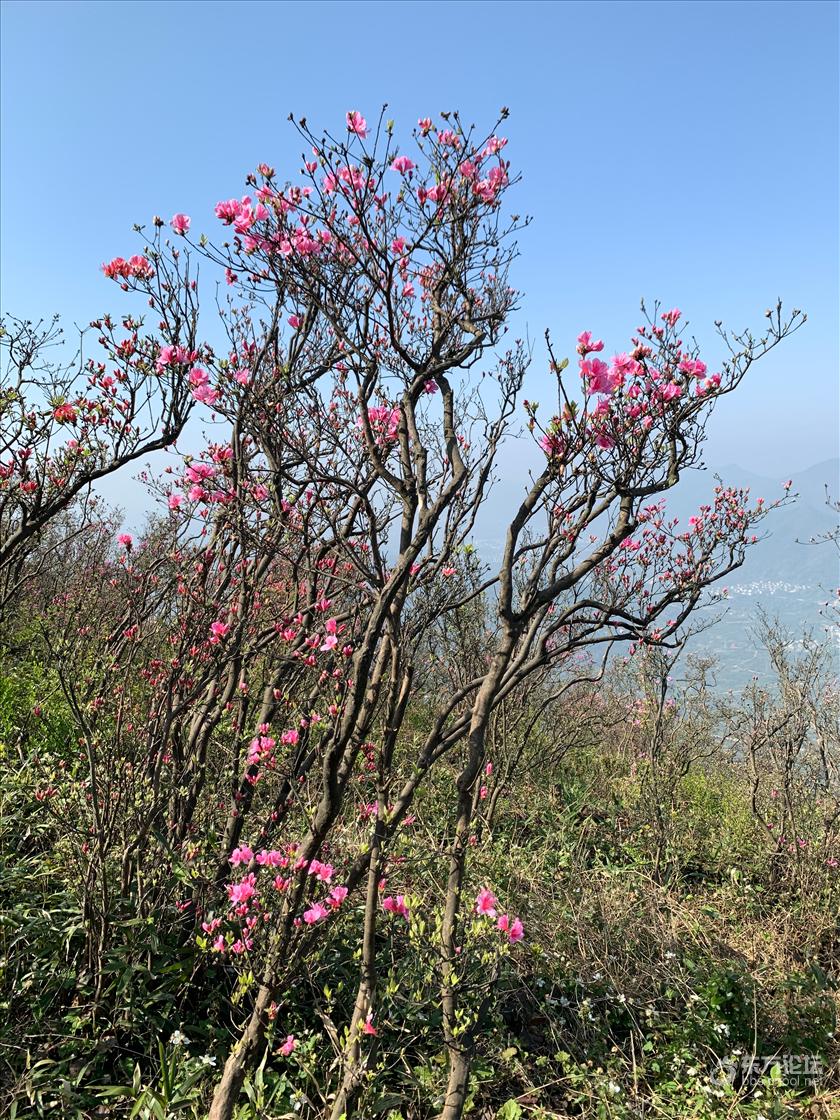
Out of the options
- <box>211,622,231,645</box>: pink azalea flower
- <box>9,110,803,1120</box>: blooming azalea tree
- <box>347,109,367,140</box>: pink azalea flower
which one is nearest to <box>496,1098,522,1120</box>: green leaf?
<box>9,110,803,1120</box>: blooming azalea tree

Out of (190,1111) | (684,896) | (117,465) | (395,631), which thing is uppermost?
(117,465)

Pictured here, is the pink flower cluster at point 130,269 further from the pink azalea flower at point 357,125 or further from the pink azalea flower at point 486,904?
the pink azalea flower at point 486,904

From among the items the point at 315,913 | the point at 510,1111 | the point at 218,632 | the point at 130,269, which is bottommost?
the point at 510,1111

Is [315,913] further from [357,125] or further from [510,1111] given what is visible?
[357,125]

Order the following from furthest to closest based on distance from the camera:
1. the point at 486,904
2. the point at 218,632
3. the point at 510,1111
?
the point at 218,632 < the point at 510,1111 < the point at 486,904

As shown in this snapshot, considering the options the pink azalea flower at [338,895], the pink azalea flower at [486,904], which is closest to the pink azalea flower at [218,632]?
the pink azalea flower at [338,895]

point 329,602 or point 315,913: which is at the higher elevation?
point 329,602

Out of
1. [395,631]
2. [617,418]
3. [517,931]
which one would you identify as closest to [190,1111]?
[517,931]

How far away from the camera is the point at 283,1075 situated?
2498mm

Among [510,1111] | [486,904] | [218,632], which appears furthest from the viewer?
[218,632]

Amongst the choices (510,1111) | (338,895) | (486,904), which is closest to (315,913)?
(338,895)

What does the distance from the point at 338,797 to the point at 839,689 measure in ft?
21.7

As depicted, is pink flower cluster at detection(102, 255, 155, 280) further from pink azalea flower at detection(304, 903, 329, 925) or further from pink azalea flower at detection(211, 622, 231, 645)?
pink azalea flower at detection(304, 903, 329, 925)

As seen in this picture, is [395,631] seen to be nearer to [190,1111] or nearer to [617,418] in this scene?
[617,418]
